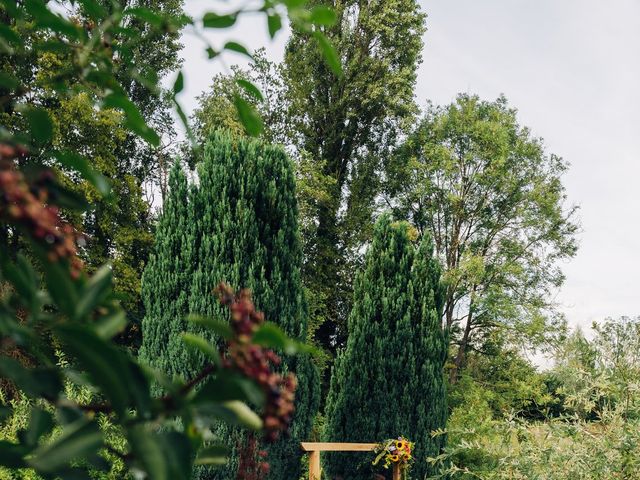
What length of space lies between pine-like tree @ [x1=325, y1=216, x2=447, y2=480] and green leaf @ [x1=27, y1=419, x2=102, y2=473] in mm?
8282

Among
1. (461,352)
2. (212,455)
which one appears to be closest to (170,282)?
(212,455)

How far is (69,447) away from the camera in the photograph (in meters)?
0.44

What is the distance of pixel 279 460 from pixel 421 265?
3.73m

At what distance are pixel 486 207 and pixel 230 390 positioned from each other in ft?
65.6

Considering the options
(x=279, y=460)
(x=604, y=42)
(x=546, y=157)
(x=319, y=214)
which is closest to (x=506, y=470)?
(x=279, y=460)

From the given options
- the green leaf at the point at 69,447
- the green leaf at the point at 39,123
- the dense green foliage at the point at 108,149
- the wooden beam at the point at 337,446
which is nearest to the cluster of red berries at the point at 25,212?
the green leaf at the point at 69,447

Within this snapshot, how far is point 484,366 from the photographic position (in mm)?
19469

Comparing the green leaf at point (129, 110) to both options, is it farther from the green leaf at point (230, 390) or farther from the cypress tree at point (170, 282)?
the cypress tree at point (170, 282)

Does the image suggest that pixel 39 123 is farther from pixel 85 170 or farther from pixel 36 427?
pixel 36 427

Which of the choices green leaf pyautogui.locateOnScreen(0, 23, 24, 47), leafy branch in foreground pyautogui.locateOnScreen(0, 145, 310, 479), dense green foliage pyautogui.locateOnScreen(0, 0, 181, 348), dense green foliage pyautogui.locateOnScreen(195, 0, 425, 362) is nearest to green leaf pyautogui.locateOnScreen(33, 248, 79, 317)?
leafy branch in foreground pyautogui.locateOnScreen(0, 145, 310, 479)

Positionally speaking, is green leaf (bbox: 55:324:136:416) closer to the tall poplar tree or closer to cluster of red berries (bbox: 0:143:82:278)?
cluster of red berries (bbox: 0:143:82:278)

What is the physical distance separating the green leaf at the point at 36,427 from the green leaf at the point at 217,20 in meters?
0.47

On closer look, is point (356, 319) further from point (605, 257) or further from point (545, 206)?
point (545, 206)

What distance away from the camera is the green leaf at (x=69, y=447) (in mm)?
420
